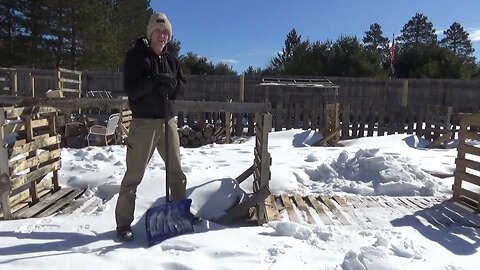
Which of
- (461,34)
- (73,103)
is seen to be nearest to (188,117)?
(73,103)

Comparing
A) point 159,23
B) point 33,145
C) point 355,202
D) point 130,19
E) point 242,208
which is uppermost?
point 130,19

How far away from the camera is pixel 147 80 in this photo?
3260 millimetres

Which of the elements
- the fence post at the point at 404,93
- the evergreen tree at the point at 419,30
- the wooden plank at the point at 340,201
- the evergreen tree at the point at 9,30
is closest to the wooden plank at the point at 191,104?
the wooden plank at the point at 340,201

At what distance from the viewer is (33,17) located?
2353 cm

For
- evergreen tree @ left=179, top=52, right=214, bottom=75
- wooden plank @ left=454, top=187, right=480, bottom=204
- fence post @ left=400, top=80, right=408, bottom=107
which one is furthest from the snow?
evergreen tree @ left=179, top=52, right=214, bottom=75

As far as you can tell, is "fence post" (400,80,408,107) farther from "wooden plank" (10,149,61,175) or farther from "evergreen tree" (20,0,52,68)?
"evergreen tree" (20,0,52,68)

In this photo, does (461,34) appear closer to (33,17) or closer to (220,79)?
(220,79)

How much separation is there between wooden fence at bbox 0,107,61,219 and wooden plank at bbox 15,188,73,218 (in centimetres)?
3

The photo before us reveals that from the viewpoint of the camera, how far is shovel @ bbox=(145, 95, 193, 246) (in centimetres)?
329

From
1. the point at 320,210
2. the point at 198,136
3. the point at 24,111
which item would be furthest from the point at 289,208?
the point at 198,136

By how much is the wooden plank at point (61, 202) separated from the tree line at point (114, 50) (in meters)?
20.4

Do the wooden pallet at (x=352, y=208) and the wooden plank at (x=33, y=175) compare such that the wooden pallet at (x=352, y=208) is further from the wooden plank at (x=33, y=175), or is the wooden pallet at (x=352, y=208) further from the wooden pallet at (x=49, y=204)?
the wooden plank at (x=33, y=175)

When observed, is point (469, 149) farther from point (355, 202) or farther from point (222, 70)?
point (222, 70)

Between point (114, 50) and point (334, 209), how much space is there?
74.8ft
